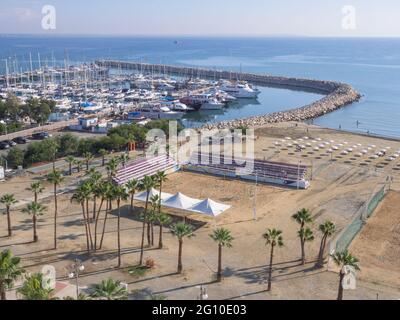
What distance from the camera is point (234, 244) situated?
34.0 meters

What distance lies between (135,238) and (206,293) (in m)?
9.62

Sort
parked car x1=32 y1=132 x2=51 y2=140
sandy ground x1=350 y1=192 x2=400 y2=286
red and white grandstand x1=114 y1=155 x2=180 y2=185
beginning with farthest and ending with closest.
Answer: parked car x1=32 y1=132 x2=51 y2=140
red and white grandstand x1=114 y1=155 x2=180 y2=185
sandy ground x1=350 y1=192 x2=400 y2=286

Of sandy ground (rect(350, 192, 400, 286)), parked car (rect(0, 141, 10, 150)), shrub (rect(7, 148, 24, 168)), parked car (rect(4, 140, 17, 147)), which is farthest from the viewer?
parked car (rect(4, 140, 17, 147))

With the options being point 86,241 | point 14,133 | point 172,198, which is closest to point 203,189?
point 172,198

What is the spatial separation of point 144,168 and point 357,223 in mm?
21801

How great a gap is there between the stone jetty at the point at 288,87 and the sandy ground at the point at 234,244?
34.2 m

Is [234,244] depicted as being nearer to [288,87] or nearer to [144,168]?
[144,168]

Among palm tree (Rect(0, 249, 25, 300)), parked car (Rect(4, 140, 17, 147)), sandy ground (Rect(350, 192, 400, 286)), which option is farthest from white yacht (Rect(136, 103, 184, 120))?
palm tree (Rect(0, 249, 25, 300))

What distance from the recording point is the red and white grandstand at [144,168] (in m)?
45.6

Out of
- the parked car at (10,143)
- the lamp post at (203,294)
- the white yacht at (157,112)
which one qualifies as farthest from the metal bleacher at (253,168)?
the white yacht at (157,112)

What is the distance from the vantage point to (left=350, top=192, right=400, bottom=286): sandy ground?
2991 cm

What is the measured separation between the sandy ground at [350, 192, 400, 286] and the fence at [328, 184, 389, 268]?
1.22 feet

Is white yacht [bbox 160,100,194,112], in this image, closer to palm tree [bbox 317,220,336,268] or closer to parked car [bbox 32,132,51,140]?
parked car [bbox 32,132,51,140]

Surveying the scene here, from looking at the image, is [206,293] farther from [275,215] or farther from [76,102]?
[76,102]
